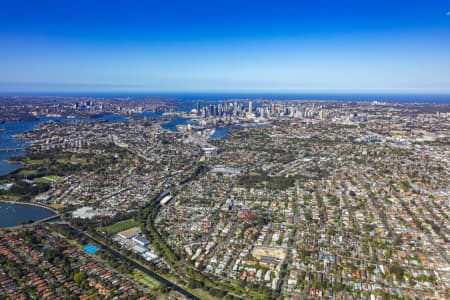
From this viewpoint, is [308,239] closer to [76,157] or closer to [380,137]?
[76,157]

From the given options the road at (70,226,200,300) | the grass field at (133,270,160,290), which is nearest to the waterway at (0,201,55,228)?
the road at (70,226,200,300)

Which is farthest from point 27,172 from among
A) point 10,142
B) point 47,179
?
point 10,142

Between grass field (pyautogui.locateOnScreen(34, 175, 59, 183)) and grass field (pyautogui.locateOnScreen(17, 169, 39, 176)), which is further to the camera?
grass field (pyautogui.locateOnScreen(17, 169, 39, 176))

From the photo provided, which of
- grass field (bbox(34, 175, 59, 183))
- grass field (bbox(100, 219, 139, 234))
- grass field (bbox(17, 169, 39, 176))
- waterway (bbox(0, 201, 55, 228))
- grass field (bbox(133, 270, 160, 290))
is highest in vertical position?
grass field (bbox(17, 169, 39, 176))

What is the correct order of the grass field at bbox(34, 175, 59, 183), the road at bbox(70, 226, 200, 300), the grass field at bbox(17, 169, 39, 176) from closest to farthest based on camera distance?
1. the road at bbox(70, 226, 200, 300)
2. the grass field at bbox(34, 175, 59, 183)
3. the grass field at bbox(17, 169, 39, 176)

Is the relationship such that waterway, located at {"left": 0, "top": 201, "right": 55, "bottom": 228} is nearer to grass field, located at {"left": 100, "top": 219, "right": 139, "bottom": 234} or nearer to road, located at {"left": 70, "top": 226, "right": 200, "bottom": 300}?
road, located at {"left": 70, "top": 226, "right": 200, "bottom": 300}

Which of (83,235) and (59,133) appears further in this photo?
(59,133)

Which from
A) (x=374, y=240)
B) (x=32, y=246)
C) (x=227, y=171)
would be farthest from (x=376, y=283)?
(x=227, y=171)

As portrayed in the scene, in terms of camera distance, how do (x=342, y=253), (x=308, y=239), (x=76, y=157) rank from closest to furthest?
(x=342, y=253) < (x=308, y=239) < (x=76, y=157)
